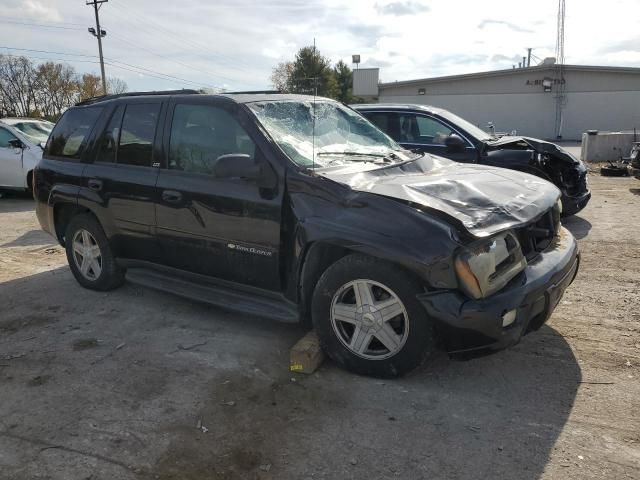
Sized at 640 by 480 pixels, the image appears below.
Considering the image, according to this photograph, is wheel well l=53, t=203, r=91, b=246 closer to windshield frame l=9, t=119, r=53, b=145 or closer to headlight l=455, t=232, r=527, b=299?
headlight l=455, t=232, r=527, b=299

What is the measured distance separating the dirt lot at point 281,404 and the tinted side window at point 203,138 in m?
1.33

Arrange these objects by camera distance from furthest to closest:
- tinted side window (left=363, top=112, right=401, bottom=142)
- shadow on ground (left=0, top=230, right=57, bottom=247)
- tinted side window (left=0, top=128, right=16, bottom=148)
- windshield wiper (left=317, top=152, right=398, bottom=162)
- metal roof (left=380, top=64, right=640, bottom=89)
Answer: metal roof (left=380, top=64, right=640, bottom=89), tinted side window (left=0, top=128, right=16, bottom=148), tinted side window (left=363, top=112, right=401, bottom=142), shadow on ground (left=0, top=230, right=57, bottom=247), windshield wiper (left=317, top=152, right=398, bottom=162)

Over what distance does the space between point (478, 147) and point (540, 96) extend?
2794 cm

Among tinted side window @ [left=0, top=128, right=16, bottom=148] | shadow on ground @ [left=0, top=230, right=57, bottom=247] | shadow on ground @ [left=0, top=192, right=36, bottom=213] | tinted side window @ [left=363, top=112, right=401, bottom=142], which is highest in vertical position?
tinted side window @ [left=363, top=112, right=401, bottom=142]

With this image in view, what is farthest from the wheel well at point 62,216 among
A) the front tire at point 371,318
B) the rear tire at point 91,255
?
the front tire at point 371,318

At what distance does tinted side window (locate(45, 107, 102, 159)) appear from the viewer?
16.6ft

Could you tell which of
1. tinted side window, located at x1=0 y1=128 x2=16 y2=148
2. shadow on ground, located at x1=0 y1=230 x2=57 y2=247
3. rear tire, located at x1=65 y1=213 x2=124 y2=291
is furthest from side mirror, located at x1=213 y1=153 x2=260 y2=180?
tinted side window, located at x1=0 y1=128 x2=16 y2=148

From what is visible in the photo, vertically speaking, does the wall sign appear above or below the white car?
above

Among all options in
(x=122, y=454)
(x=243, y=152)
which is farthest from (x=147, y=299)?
(x=122, y=454)

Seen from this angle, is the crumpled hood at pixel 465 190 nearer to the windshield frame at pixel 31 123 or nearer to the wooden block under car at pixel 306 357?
the wooden block under car at pixel 306 357

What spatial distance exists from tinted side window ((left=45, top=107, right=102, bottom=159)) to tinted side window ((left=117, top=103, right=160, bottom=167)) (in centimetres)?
50

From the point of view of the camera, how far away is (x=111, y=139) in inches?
191

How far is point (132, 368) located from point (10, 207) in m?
8.47

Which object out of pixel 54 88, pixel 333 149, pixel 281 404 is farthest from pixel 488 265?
pixel 54 88
